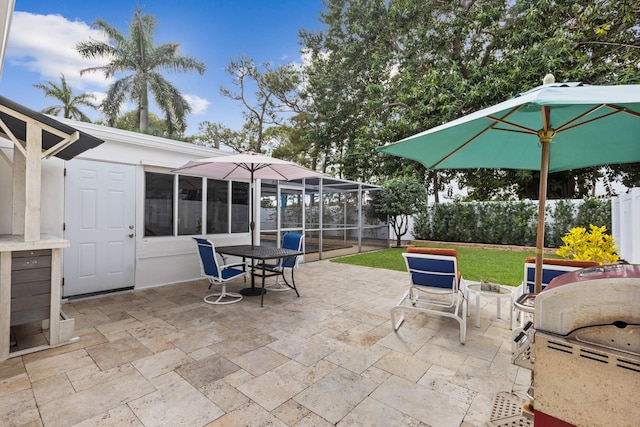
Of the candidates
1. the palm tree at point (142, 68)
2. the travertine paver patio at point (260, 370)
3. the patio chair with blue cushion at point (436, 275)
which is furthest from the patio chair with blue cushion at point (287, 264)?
the palm tree at point (142, 68)

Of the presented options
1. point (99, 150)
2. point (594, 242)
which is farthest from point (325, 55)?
point (594, 242)

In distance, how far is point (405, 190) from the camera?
10.3m

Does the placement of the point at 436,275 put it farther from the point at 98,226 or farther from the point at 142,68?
the point at 142,68

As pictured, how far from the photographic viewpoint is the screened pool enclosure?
23.3 feet

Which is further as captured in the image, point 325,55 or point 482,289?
point 325,55

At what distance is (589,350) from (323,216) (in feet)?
24.9

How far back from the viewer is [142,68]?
14961mm

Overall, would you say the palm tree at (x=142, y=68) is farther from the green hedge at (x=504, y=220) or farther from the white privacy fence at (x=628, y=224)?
the white privacy fence at (x=628, y=224)

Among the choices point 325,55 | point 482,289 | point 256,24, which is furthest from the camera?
point 325,55

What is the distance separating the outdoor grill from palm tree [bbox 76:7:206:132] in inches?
682

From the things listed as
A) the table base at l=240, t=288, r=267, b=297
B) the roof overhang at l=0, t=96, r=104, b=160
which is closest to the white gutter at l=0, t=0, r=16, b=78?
the roof overhang at l=0, t=96, r=104, b=160

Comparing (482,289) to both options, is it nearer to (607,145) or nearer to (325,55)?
(607,145)

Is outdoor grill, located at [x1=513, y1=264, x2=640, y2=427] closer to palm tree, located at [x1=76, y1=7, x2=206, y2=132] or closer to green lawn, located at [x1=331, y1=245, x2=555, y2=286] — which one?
green lawn, located at [x1=331, y1=245, x2=555, y2=286]

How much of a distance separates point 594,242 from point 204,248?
5.48 m
